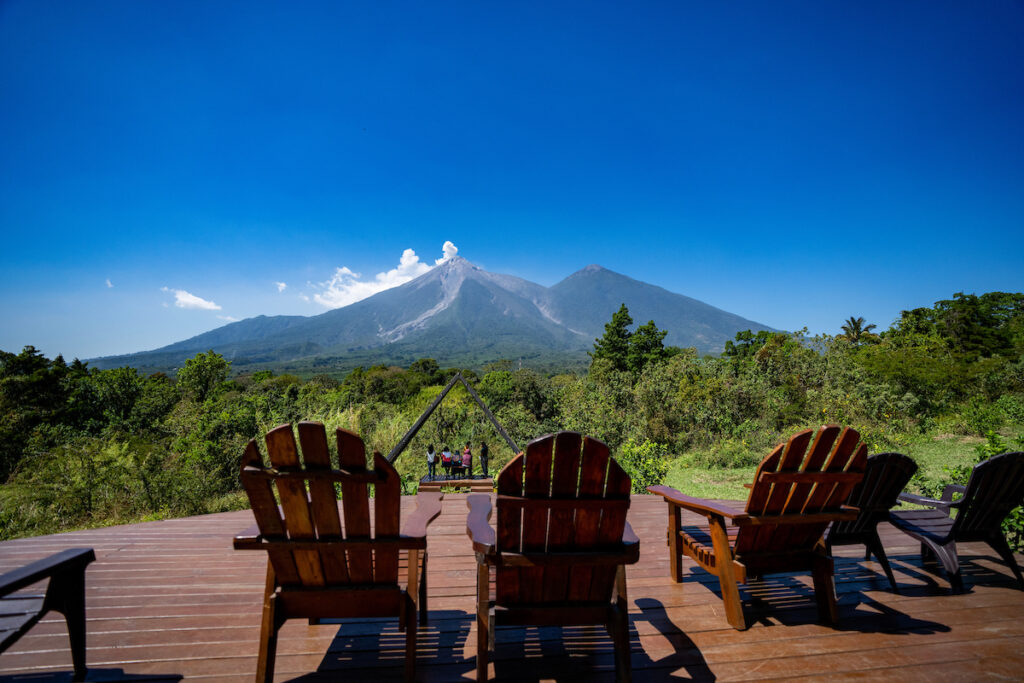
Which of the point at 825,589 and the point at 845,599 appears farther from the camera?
the point at 845,599

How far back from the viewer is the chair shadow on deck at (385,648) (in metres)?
1.89

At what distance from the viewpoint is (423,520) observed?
191 centimetres

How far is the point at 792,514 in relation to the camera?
2135 millimetres

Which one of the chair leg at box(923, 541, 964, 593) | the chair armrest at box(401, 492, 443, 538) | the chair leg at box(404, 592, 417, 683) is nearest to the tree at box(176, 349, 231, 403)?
the chair armrest at box(401, 492, 443, 538)

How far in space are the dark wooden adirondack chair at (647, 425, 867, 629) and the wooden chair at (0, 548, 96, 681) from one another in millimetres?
2974

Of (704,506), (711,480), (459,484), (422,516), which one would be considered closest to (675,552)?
(704,506)

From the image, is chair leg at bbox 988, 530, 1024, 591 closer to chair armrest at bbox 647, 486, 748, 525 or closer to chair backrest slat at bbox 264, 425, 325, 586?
chair armrest at bbox 647, 486, 748, 525

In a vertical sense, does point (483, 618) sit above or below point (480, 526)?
below

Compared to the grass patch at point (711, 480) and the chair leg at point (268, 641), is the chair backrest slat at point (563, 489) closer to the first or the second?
the chair leg at point (268, 641)

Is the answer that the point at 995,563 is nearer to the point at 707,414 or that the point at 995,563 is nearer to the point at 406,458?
the point at 707,414

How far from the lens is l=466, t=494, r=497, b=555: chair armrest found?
170 cm

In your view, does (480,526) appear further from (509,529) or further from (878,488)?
(878,488)

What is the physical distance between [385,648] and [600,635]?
1085 mm

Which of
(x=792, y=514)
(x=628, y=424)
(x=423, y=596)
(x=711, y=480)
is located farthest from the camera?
(x=628, y=424)
